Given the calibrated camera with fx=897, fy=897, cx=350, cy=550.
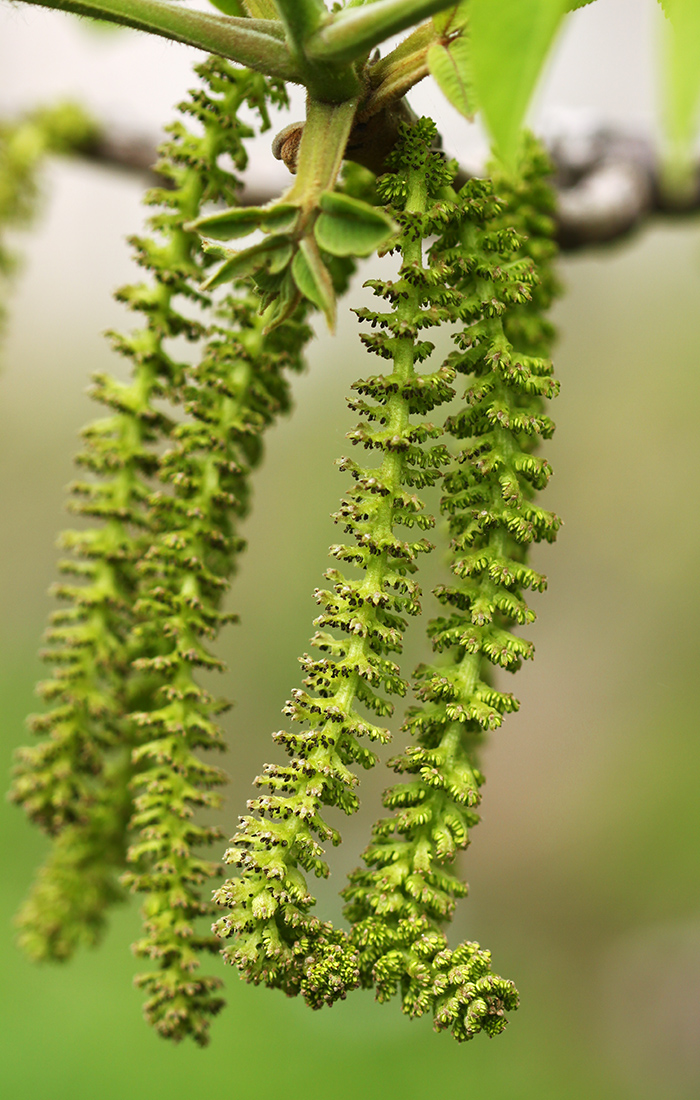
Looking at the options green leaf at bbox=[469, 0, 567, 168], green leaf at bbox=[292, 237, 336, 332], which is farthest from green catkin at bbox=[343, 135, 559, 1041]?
green leaf at bbox=[469, 0, 567, 168]

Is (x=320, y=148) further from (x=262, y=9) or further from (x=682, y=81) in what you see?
(x=682, y=81)

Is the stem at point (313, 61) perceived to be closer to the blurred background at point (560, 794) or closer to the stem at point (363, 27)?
the stem at point (363, 27)

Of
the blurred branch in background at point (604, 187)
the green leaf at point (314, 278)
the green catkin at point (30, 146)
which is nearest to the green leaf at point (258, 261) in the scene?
the green leaf at point (314, 278)

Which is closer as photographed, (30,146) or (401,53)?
(401,53)

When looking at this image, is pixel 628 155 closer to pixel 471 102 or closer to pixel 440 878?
pixel 471 102

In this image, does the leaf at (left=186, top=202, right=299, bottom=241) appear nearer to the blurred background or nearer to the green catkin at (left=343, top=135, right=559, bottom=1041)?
the green catkin at (left=343, top=135, right=559, bottom=1041)

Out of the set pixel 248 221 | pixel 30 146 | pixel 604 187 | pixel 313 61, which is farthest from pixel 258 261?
pixel 30 146
